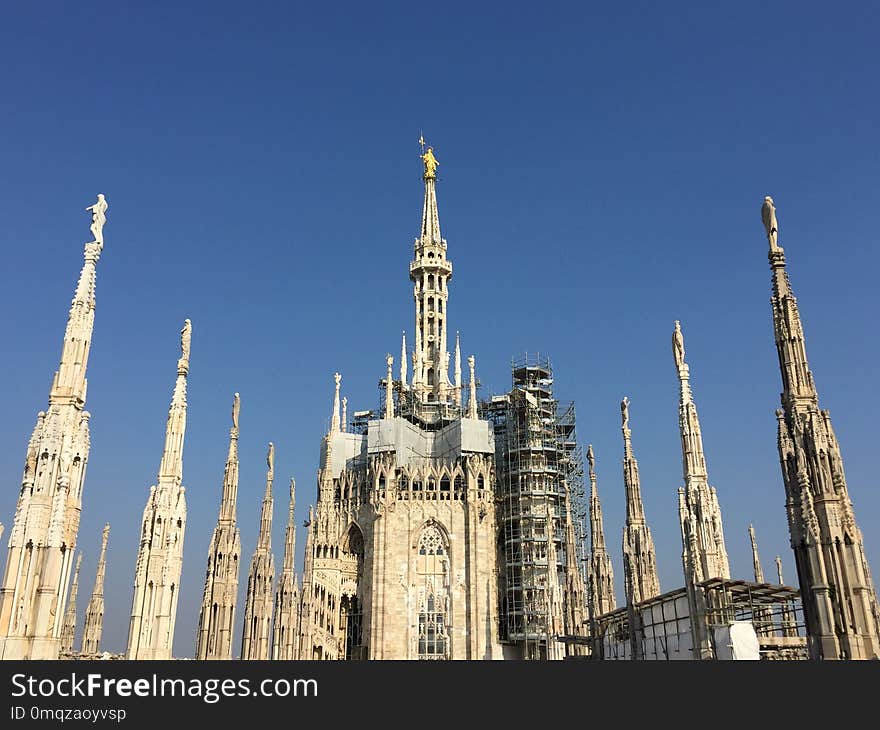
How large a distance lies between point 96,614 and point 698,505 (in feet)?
124

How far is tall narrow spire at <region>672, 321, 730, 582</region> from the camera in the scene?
32062 mm

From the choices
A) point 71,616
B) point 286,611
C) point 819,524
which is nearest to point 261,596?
point 286,611

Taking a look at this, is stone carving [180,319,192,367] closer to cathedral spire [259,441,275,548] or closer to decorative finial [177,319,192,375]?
decorative finial [177,319,192,375]

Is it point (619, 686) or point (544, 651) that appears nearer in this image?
point (619, 686)

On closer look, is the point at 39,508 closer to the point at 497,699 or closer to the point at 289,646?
the point at 497,699

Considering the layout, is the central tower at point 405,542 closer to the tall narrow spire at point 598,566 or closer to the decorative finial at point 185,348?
the tall narrow spire at point 598,566

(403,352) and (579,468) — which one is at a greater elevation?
(403,352)

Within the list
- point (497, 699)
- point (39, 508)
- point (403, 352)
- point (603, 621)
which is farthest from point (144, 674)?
point (403, 352)

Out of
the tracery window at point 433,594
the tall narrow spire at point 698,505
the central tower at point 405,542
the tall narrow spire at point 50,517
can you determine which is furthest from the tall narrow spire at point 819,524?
the tracery window at point 433,594

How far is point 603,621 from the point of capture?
141ft

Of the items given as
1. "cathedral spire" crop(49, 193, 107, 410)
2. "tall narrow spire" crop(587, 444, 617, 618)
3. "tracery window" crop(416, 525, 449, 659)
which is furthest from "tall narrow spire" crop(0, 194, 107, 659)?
"tracery window" crop(416, 525, 449, 659)

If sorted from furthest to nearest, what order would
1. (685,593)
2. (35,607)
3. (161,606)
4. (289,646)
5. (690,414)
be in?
(289,646), (690,414), (685,593), (161,606), (35,607)

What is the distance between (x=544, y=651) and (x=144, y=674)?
42055 millimetres

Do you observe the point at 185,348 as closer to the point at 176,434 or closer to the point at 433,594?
A: the point at 176,434
